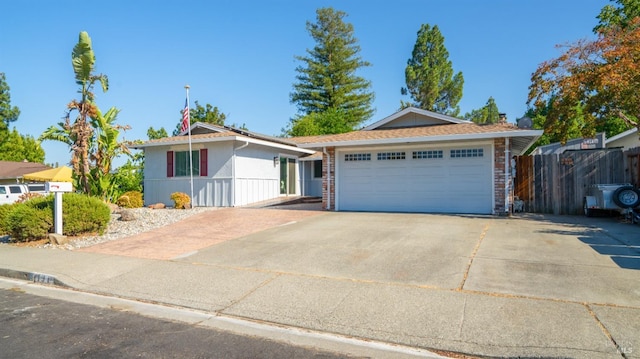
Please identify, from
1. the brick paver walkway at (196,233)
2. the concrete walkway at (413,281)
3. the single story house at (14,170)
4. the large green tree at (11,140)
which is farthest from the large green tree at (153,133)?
the concrete walkway at (413,281)

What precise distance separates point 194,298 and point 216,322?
0.99 meters

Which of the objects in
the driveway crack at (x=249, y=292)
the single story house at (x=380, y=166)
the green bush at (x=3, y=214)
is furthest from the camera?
the single story house at (x=380, y=166)

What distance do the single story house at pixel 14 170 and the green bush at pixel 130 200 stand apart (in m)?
17.2

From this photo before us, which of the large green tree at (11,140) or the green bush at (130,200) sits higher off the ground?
the large green tree at (11,140)

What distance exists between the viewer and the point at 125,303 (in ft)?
18.2

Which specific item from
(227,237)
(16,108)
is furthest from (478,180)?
(16,108)

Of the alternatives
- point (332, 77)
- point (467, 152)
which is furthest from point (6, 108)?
point (467, 152)

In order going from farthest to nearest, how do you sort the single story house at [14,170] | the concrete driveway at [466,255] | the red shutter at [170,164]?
1. the single story house at [14,170]
2. the red shutter at [170,164]
3. the concrete driveway at [466,255]

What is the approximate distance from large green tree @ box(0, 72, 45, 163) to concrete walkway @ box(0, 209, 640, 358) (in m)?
36.9

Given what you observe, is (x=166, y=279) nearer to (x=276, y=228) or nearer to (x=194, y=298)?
(x=194, y=298)

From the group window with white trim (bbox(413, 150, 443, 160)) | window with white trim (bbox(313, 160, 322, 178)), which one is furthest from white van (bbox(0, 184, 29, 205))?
window with white trim (bbox(413, 150, 443, 160))

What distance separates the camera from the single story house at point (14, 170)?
29.8 meters

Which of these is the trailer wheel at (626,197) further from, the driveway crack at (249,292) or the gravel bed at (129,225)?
the gravel bed at (129,225)

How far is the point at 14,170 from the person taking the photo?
30922mm
